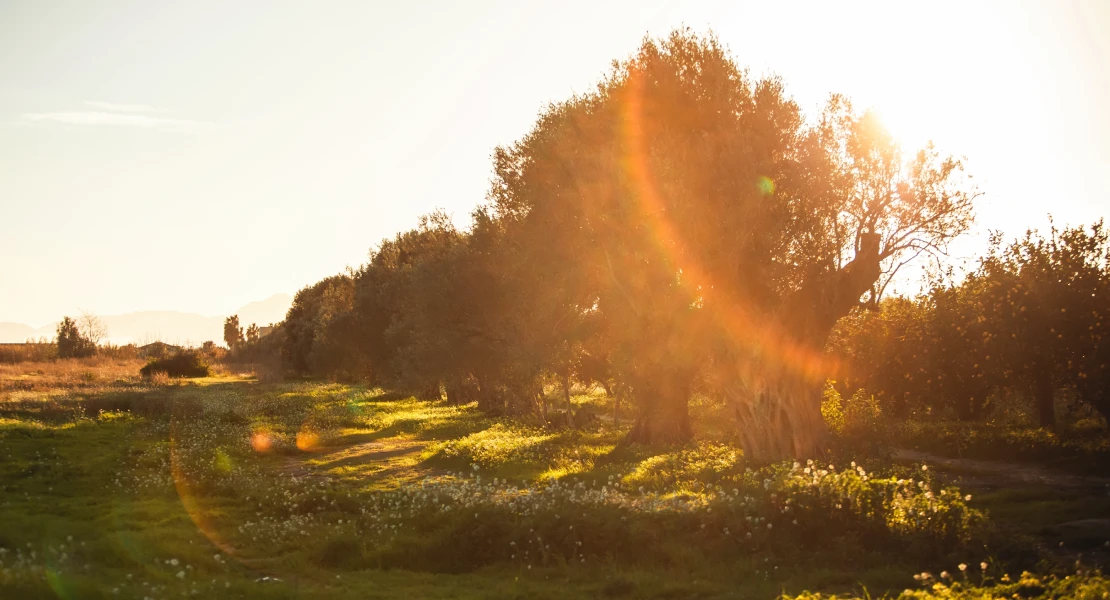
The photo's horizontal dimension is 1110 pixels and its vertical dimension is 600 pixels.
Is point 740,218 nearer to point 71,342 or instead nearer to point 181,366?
point 181,366

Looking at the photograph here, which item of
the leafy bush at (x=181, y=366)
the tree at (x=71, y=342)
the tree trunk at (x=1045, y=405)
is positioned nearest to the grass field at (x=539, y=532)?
the tree trunk at (x=1045, y=405)

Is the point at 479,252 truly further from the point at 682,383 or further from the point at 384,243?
the point at 384,243

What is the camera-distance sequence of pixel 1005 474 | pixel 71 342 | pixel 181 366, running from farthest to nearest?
pixel 71 342 → pixel 181 366 → pixel 1005 474

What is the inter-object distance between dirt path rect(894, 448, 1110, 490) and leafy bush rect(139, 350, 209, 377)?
306 feet

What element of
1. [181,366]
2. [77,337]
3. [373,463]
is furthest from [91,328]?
[373,463]

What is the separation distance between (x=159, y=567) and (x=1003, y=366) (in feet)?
120

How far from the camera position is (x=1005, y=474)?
100ft

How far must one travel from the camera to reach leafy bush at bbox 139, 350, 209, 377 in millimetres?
104750

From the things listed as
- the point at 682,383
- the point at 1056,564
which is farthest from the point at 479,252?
the point at 1056,564

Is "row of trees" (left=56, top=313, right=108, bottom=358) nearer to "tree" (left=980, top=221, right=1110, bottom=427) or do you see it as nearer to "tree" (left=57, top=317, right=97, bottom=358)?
"tree" (left=57, top=317, right=97, bottom=358)

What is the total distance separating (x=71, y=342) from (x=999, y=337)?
125872 mm

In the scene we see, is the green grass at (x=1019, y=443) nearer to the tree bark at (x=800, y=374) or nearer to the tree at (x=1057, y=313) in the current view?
the tree at (x=1057, y=313)

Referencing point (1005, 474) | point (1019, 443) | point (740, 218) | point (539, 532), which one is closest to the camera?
point (539, 532)

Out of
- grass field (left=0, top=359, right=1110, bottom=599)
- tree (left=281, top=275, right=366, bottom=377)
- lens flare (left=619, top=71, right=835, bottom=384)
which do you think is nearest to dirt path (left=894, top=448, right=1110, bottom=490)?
grass field (left=0, top=359, right=1110, bottom=599)
